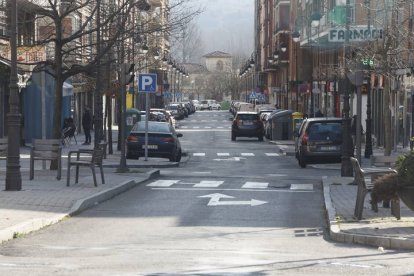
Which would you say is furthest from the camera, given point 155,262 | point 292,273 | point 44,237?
point 44,237

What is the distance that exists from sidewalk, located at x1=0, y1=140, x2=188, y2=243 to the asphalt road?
0.82ft

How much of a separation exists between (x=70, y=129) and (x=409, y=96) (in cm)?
1560

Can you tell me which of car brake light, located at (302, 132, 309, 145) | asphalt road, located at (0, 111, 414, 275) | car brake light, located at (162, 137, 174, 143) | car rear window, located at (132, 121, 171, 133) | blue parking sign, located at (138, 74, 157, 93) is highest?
blue parking sign, located at (138, 74, 157, 93)

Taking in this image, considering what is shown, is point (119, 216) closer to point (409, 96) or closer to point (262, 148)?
point (409, 96)

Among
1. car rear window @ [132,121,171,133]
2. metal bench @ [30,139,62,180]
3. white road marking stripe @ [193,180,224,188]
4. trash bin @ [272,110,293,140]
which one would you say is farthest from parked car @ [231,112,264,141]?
metal bench @ [30,139,62,180]

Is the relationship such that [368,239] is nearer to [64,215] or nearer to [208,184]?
[64,215]

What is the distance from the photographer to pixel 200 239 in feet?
45.5

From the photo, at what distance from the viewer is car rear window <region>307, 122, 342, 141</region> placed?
3350 centimetres

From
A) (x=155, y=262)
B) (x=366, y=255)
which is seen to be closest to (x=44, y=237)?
(x=155, y=262)

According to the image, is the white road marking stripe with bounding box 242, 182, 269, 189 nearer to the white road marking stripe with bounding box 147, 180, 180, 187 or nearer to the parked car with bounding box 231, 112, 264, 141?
the white road marking stripe with bounding box 147, 180, 180, 187

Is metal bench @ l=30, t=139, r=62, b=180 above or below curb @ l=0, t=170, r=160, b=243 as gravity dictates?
above

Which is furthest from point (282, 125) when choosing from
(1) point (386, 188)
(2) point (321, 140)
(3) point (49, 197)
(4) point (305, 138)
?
(1) point (386, 188)

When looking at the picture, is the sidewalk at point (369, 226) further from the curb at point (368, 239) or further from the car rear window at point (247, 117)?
the car rear window at point (247, 117)

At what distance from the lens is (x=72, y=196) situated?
19.1 metres
